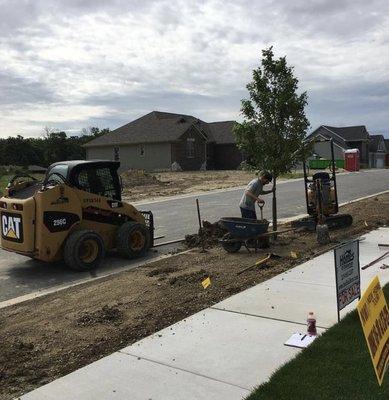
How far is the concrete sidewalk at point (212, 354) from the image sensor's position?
4215 mm

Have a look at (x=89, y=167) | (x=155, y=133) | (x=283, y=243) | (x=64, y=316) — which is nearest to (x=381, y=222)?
(x=283, y=243)

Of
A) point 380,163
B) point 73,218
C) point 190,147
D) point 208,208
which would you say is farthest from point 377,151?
point 73,218

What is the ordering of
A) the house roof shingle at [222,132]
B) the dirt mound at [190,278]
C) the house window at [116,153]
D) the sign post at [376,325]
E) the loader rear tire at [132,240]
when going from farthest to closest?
the house roof shingle at [222,132]
the house window at [116,153]
the loader rear tire at [132,240]
the dirt mound at [190,278]
the sign post at [376,325]

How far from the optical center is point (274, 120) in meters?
10.8

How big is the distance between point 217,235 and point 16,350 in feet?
22.7

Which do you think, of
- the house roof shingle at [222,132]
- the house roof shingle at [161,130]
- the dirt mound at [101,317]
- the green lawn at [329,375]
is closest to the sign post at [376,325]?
the green lawn at [329,375]

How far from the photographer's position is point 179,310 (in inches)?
249

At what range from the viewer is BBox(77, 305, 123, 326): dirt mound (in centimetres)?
605

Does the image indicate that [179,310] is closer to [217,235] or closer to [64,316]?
[64,316]

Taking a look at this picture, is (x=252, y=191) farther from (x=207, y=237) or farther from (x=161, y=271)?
(x=161, y=271)

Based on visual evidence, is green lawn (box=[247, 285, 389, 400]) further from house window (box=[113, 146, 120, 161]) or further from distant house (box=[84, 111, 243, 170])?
house window (box=[113, 146, 120, 161])

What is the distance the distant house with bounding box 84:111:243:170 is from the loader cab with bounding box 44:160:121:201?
3720cm

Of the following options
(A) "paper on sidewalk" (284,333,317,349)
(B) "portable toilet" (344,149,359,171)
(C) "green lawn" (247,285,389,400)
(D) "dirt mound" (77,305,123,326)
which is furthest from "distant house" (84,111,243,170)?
(C) "green lawn" (247,285,389,400)

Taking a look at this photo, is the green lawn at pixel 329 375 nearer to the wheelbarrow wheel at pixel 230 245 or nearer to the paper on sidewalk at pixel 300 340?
the paper on sidewalk at pixel 300 340
